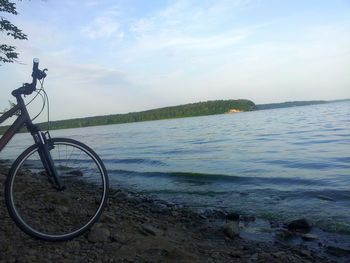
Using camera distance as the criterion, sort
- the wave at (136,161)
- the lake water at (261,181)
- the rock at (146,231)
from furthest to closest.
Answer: the wave at (136,161) → the lake water at (261,181) → the rock at (146,231)

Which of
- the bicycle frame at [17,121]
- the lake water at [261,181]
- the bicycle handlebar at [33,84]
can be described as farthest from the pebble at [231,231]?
the bicycle handlebar at [33,84]

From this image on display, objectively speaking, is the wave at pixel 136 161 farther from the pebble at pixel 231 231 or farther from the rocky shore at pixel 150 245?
the pebble at pixel 231 231

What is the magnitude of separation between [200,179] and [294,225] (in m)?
6.16

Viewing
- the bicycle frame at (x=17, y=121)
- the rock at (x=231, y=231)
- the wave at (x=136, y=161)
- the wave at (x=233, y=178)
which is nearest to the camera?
the bicycle frame at (x=17, y=121)

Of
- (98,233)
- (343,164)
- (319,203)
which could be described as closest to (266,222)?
(319,203)

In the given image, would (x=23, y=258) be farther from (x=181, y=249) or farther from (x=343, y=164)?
(x=343, y=164)

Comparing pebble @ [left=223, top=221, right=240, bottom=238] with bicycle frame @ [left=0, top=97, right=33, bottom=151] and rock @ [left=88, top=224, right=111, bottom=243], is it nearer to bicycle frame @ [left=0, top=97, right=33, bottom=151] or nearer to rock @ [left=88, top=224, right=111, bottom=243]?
rock @ [left=88, top=224, right=111, bottom=243]

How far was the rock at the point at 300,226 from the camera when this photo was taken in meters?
6.66

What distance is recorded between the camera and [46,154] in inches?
170

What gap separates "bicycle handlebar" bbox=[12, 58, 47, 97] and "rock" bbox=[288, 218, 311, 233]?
5190 millimetres

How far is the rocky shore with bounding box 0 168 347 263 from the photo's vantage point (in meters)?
4.09

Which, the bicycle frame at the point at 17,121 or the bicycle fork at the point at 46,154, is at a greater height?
the bicycle frame at the point at 17,121

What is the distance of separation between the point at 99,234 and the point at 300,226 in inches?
157

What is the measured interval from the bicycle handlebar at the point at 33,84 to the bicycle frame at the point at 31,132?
0.06 metres
